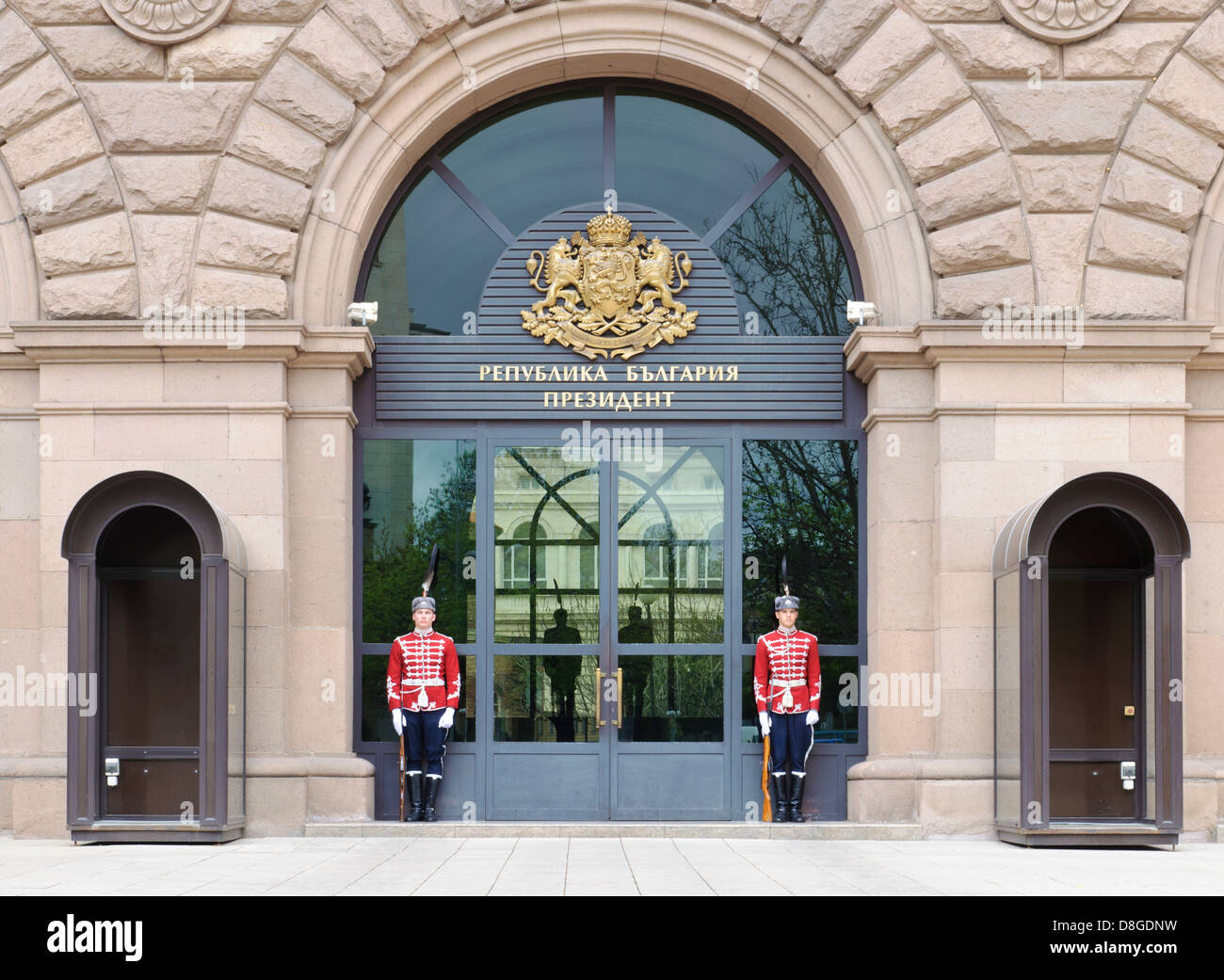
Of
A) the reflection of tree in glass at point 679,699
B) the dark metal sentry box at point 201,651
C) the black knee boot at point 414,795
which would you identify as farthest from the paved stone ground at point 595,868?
the reflection of tree in glass at point 679,699

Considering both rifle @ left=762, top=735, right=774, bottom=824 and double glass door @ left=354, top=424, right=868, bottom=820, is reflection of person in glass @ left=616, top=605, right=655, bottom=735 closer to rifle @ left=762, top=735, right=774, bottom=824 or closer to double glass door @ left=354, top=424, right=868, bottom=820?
double glass door @ left=354, top=424, right=868, bottom=820

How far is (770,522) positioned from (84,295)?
6.22 meters

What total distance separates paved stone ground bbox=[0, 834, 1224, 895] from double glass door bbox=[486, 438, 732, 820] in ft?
3.53

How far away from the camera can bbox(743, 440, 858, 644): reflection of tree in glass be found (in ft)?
45.7

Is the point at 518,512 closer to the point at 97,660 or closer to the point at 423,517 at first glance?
the point at 423,517

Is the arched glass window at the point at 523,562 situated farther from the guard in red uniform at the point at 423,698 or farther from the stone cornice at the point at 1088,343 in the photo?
the stone cornice at the point at 1088,343

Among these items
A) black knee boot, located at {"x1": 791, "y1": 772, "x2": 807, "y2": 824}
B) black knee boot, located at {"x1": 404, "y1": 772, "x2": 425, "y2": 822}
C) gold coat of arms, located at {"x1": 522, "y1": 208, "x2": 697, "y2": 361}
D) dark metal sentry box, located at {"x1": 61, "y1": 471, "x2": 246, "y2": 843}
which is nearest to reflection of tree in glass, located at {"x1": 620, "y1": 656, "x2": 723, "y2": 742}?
black knee boot, located at {"x1": 791, "y1": 772, "x2": 807, "y2": 824}

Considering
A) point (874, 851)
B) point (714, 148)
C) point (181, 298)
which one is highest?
point (714, 148)

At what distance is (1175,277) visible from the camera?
13.3 meters

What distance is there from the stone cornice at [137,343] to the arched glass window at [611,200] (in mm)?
1301

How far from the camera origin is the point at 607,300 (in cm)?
1404

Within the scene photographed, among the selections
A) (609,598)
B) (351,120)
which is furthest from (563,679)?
(351,120)

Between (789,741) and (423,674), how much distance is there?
10.5ft
